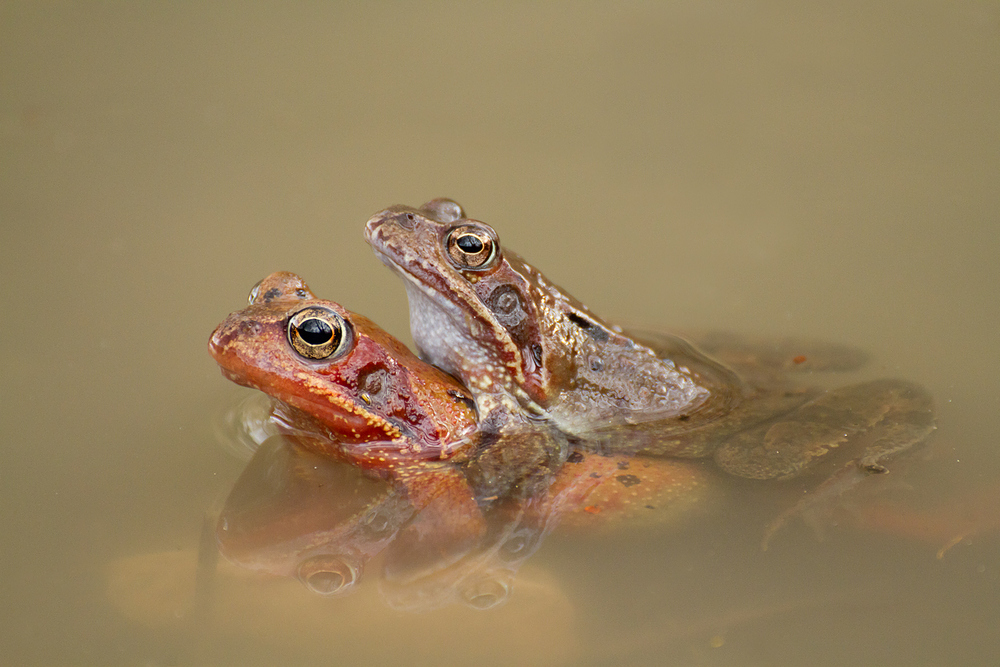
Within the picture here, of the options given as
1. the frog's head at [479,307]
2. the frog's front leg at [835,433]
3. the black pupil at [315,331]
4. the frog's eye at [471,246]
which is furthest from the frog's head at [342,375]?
the frog's front leg at [835,433]

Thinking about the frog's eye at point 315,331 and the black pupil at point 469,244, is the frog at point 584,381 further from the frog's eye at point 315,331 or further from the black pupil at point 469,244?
the frog's eye at point 315,331

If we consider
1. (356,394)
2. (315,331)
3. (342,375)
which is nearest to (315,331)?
(315,331)

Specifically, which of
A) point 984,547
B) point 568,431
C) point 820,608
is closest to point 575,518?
point 568,431

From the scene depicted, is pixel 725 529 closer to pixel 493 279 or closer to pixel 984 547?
pixel 984 547

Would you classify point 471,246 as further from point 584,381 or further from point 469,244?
point 584,381

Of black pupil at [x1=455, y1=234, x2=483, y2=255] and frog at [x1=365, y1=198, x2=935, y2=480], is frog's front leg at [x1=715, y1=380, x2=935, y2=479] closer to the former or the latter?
frog at [x1=365, y1=198, x2=935, y2=480]

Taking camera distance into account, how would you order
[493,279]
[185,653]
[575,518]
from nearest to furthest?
[185,653]
[575,518]
[493,279]

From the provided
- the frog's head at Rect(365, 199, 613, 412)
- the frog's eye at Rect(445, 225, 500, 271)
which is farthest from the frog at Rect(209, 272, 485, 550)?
the frog's eye at Rect(445, 225, 500, 271)

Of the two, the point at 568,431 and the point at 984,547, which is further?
the point at 568,431
